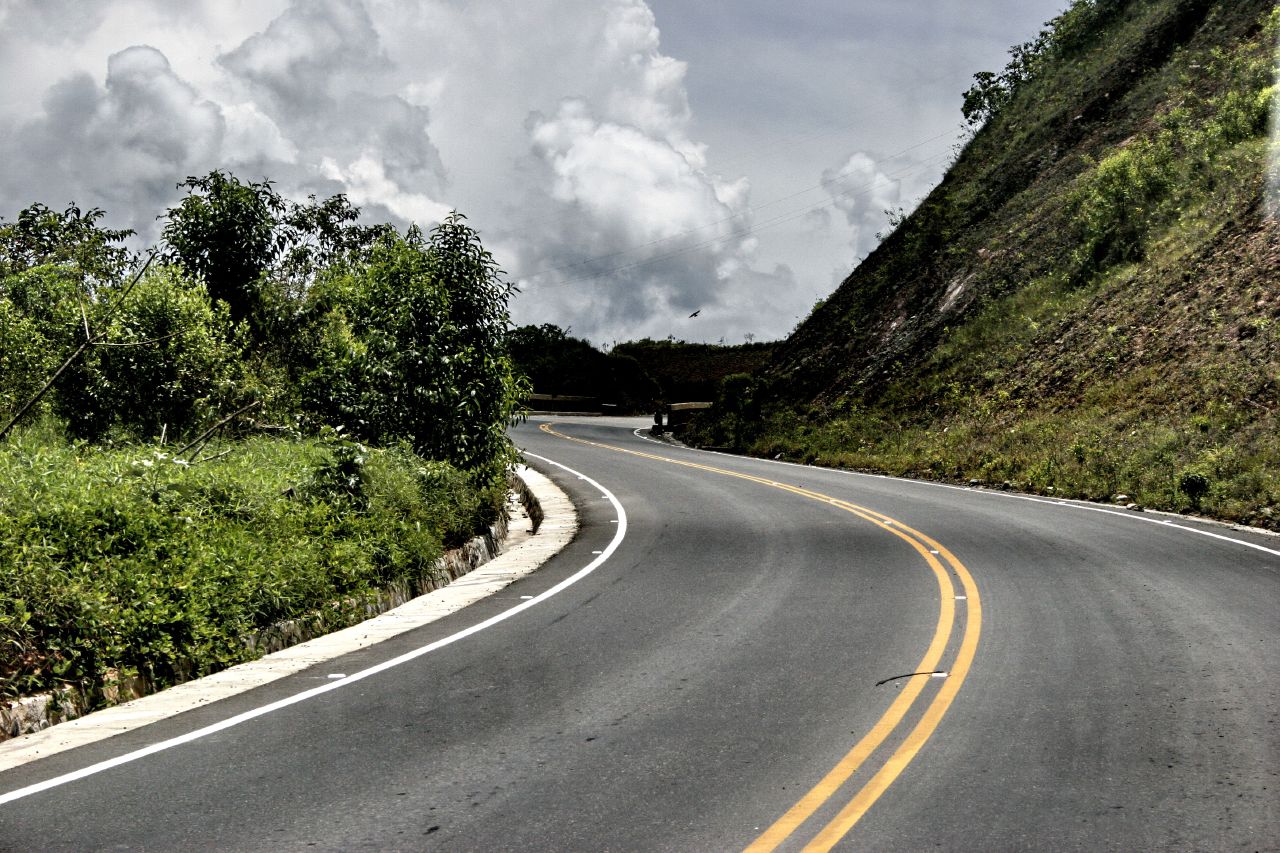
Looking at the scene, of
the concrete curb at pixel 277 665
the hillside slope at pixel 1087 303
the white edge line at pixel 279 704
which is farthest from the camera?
the hillside slope at pixel 1087 303

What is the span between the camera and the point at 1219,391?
24.0 meters

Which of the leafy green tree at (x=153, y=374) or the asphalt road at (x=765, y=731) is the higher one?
the leafy green tree at (x=153, y=374)

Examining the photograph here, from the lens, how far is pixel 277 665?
28.3ft

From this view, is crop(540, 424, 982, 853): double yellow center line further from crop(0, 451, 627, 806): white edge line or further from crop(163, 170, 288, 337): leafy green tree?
crop(163, 170, 288, 337): leafy green tree

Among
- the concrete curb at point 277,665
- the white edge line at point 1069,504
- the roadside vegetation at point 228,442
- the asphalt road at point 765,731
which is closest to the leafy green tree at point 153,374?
the roadside vegetation at point 228,442

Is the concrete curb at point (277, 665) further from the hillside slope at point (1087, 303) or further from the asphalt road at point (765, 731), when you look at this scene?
the hillside slope at point (1087, 303)

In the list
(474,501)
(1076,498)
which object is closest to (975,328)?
(1076,498)

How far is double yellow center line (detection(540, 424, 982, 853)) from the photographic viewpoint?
513 centimetres

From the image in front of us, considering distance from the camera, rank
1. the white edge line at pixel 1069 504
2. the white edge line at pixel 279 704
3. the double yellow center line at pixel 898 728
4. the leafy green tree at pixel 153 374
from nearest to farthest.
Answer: the double yellow center line at pixel 898 728
the white edge line at pixel 279 704
the white edge line at pixel 1069 504
the leafy green tree at pixel 153 374

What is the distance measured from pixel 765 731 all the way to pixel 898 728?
79 cm

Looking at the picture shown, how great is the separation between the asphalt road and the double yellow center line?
0.02 meters

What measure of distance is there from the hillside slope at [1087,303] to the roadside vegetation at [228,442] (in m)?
12.7

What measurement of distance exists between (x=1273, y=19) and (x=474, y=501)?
112 feet

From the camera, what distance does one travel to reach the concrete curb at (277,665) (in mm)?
6781
